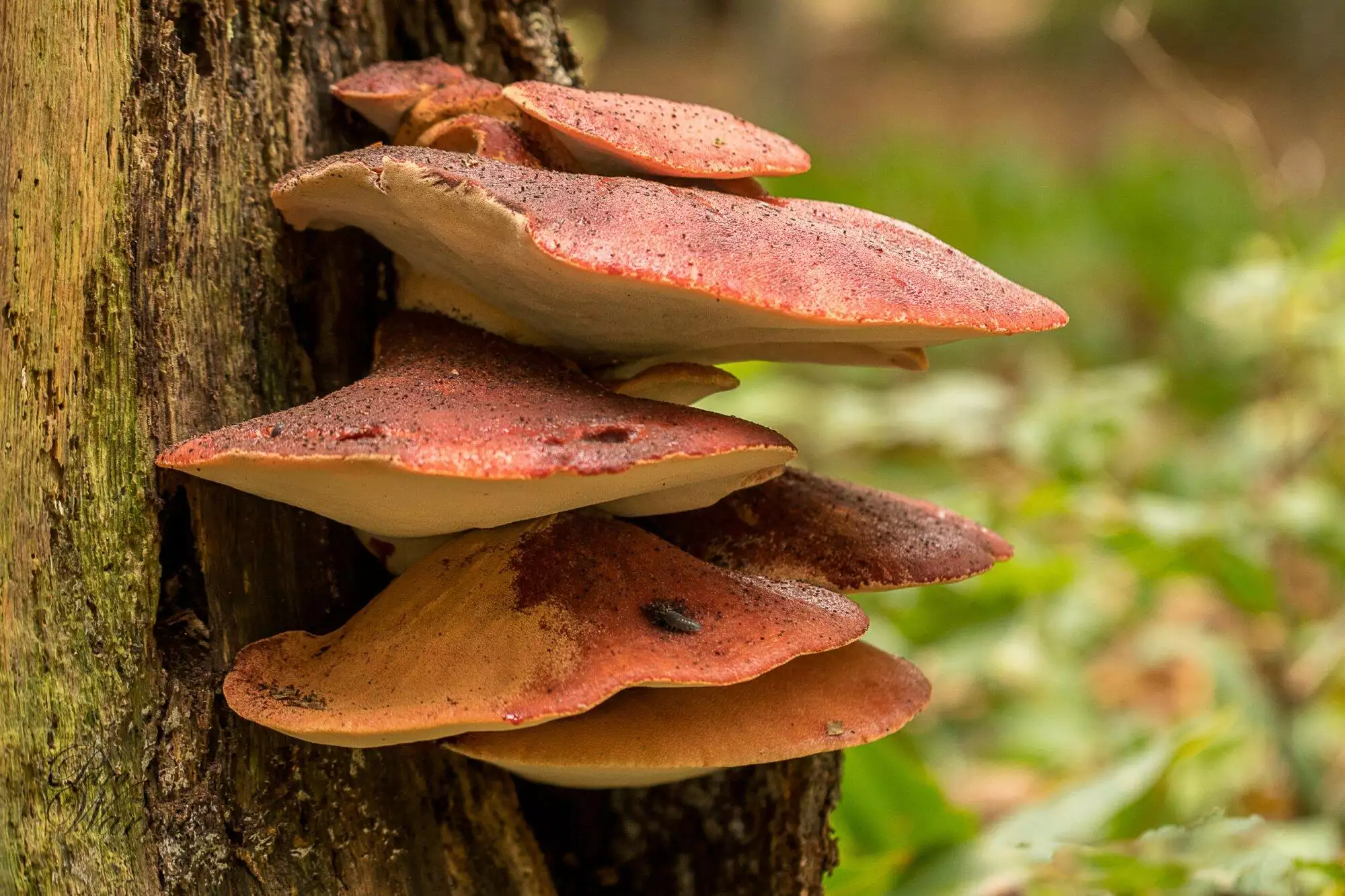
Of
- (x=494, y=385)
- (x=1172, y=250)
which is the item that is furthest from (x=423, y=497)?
(x=1172, y=250)

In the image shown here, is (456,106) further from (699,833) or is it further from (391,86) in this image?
(699,833)

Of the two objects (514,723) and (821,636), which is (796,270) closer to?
(821,636)

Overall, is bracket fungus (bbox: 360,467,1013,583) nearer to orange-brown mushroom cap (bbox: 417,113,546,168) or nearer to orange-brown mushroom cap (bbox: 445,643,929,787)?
orange-brown mushroom cap (bbox: 445,643,929,787)

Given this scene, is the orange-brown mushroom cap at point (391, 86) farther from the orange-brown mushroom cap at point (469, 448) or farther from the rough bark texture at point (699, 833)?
the rough bark texture at point (699, 833)

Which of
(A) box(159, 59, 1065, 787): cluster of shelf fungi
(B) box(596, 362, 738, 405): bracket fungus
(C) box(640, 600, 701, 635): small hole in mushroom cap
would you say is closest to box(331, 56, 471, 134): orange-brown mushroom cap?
(A) box(159, 59, 1065, 787): cluster of shelf fungi

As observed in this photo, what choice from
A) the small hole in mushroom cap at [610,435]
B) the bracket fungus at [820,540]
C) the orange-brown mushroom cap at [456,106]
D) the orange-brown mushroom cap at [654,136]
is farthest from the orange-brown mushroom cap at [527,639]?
the orange-brown mushroom cap at [456,106]

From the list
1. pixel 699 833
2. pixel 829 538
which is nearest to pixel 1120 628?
pixel 699 833

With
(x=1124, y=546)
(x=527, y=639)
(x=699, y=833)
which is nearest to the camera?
(x=527, y=639)
